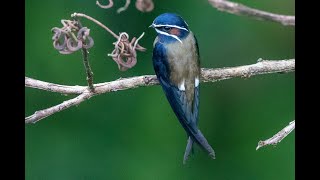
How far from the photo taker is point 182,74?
1.30 meters

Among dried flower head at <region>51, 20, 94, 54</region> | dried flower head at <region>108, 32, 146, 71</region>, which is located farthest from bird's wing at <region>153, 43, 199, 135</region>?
dried flower head at <region>51, 20, 94, 54</region>

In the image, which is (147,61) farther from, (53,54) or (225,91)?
(53,54)

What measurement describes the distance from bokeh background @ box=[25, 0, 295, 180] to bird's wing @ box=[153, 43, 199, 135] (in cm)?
6

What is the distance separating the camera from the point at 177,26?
125 centimetres

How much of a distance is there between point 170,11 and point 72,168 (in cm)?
56

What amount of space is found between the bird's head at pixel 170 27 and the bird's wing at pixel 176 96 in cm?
4

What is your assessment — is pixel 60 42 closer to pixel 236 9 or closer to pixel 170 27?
pixel 170 27

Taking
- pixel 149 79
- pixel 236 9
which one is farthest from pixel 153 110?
pixel 236 9

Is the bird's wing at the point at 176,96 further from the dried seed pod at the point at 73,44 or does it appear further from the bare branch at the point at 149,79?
the dried seed pod at the point at 73,44

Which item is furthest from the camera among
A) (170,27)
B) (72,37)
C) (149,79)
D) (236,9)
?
(149,79)

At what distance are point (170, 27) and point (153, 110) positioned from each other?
41cm

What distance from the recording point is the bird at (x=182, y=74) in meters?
1.29

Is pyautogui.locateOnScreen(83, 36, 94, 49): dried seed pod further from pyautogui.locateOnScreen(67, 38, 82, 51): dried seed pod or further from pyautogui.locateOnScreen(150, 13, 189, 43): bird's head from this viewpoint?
pyautogui.locateOnScreen(150, 13, 189, 43): bird's head

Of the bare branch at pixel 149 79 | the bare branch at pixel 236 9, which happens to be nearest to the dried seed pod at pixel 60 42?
the bare branch at pixel 149 79
